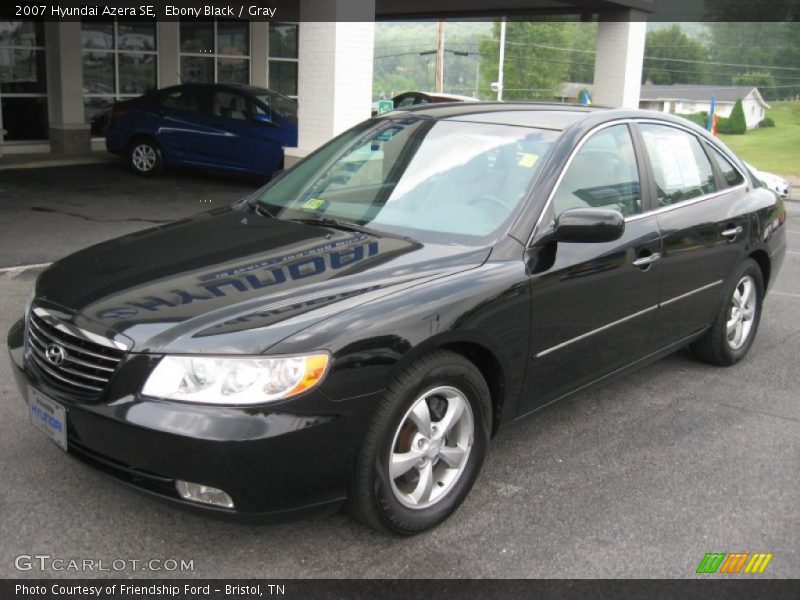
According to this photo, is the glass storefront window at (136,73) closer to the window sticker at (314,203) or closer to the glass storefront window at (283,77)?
the glass storefront window at (283,77)

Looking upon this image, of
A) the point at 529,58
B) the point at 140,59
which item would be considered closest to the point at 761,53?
Result: the point at 529,58

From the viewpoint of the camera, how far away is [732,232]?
5.08 meters

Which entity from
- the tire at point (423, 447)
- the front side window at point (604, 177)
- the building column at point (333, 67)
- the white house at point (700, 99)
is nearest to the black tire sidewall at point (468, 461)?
the tire at point (423, 447)

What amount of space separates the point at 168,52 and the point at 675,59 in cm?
11194

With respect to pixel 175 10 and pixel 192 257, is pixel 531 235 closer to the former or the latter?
pixel 192 257

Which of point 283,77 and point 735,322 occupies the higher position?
point 283,77

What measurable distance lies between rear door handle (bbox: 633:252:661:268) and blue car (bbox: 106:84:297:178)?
Result: 983 centimetres

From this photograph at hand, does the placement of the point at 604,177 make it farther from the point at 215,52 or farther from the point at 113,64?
the point at 215,52

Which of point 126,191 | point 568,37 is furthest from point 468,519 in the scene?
point 568,37

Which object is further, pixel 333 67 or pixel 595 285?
pixel 333 67

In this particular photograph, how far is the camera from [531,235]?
12.2 feet

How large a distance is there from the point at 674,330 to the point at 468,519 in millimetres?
1958

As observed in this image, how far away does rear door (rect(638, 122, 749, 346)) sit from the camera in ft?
15.0

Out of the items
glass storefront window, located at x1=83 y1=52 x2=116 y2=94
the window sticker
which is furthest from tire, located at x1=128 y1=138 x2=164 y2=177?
the window sticker
